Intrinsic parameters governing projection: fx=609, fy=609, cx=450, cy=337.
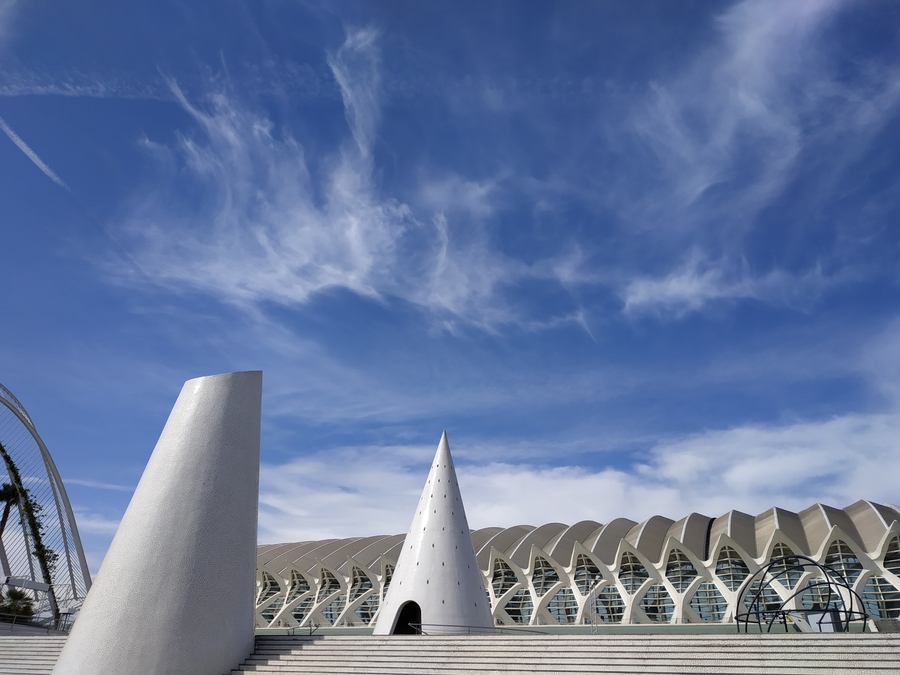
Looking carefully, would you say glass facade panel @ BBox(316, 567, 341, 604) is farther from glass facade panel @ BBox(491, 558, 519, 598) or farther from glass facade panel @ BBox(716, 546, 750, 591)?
glass facade panel @ BBox(716, 546, 750, 591)

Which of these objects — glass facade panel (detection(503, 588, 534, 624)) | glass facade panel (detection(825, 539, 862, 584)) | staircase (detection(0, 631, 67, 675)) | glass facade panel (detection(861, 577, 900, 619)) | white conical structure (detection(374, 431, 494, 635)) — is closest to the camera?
staircase (detection(0, 631, 67, 675))

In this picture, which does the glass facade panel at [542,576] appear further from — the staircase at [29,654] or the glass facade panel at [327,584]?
the staircase at [29,654]

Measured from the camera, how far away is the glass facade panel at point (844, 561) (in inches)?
1124

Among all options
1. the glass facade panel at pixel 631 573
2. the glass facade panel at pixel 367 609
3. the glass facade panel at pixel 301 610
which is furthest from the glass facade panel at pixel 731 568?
the glass facade panel at pixel 301 610

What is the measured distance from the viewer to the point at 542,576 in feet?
119

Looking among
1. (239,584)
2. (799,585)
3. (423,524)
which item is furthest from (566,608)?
(239,584)

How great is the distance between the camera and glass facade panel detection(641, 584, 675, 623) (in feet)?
105

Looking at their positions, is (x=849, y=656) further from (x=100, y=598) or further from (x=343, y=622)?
(x=343, y=622)

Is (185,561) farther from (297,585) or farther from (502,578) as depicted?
(297,585)

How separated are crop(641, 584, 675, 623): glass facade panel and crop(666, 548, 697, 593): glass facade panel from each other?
2.55ft

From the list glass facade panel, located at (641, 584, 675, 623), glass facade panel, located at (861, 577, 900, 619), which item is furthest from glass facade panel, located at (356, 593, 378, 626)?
glass facade panel, located at (861, 577, 900, 619)

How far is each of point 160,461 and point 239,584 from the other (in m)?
3.56

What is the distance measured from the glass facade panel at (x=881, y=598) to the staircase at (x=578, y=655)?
2211cm

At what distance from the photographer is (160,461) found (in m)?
14.9
